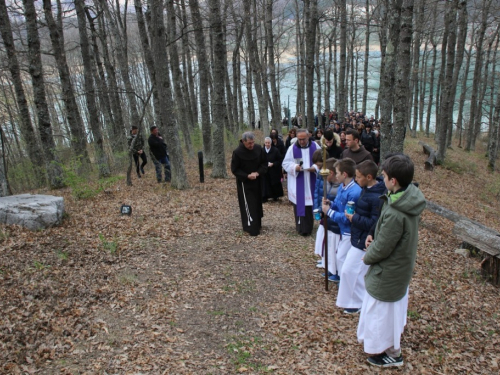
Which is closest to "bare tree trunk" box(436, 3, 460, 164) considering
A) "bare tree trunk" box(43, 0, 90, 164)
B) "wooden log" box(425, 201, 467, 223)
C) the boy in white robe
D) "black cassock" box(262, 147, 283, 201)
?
"wooden log" box(425, 201, 467, 223)

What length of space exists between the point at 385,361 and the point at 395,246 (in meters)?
1.37

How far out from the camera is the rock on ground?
6.40 m

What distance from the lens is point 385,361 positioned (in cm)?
370

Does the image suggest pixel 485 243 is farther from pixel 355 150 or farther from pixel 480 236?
pixel 355 150

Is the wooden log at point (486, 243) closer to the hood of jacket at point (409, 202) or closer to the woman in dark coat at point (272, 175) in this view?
the hood of jacket at point (409, 202)

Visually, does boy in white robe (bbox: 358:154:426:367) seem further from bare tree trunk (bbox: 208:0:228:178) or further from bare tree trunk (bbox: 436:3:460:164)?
bare tree trunk (bbox: 436:3:460:164)

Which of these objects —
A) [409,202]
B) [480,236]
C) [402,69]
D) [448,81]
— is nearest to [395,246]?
[409,202]

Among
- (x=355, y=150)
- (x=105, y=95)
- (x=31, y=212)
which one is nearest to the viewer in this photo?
(x=31, y=212)

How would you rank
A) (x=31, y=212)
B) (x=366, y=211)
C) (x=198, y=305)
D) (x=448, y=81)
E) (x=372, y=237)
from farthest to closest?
(x=448, y=81), (x=31, y=212), (x=198, y=305), (x=366, y=211), (x=372, y=237)

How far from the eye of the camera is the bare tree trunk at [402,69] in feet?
27.7

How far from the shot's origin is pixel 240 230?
7.62 m

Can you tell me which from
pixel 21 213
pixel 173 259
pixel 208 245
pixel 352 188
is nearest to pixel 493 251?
pixel 352 188

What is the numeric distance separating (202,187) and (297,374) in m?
7.56

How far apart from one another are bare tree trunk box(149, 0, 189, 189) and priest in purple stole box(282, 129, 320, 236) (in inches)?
153
